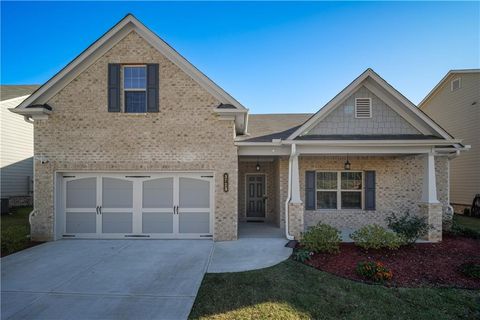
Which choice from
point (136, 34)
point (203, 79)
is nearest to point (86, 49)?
point (136, 34)

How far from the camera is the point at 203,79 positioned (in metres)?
9.19

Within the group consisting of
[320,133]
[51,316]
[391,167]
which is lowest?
[51,316]

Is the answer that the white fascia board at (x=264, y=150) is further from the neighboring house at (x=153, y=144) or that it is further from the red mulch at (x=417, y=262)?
the red mulch at (x=417, y=262)

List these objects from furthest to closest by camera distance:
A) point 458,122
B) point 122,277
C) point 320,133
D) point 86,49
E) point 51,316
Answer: point 458,122 → point 320,133 → point 86,49 → point 122,277 → point 51,316

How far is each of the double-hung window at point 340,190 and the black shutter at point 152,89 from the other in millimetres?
7510

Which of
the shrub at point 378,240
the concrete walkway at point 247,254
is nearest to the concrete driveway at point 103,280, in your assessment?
the concrete walkway at point 247,254

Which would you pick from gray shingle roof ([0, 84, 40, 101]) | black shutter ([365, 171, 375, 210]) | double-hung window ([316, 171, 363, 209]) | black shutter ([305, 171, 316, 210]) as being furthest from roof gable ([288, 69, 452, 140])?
gray shingle roof ([0, 84, 40, 101])

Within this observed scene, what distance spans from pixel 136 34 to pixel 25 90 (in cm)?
1641

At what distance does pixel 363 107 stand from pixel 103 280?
10.1 metres

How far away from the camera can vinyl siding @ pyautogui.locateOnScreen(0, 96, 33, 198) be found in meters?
16.3

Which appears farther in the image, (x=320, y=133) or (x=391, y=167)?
(x=391, y=167)

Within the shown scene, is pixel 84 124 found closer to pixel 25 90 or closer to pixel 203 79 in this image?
pixel 203 79

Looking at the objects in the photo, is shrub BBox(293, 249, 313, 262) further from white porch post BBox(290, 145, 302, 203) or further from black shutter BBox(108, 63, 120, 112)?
black shutter BBox(108, 63, 120, 112)

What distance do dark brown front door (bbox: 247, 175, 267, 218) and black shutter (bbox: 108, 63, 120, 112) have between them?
6.98 metres
